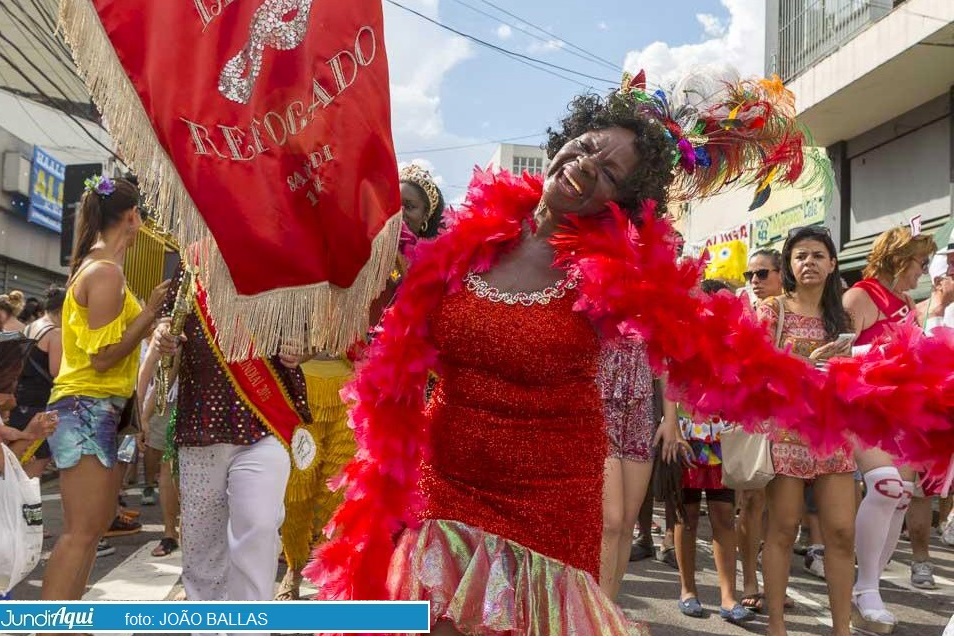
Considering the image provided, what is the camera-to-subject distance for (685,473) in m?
4.90

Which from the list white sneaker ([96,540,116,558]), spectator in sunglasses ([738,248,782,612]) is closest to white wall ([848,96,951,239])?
spectator in sunglasses ([738,248,782,612])

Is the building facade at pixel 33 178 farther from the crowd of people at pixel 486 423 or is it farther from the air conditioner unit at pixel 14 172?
the crowd of people at pixel 486 423

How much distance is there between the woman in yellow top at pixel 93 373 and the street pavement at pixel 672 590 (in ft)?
4.08

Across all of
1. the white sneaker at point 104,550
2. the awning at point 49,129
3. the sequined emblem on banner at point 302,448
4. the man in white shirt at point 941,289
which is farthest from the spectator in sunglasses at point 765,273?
the awning at point 49,129

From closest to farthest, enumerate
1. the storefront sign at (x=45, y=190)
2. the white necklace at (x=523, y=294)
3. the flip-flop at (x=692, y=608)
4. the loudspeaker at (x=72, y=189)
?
the white necklace at (x=523, y=294) → the flip-flop at (x=692, y=608) → the loudspeaker at (x=72, y=189) → the storefront sign at (x=45, y=190)

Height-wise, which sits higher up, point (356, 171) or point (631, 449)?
point (356, 171)

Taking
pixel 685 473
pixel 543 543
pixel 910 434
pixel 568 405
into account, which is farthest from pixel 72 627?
pixel 685 473

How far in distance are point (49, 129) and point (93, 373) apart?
1692 cm

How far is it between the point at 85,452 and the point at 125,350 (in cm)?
41

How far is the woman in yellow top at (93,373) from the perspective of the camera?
3.29 meters

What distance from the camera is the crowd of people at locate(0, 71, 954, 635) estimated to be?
82.6 inches

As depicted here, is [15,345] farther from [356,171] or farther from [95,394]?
[356,171]

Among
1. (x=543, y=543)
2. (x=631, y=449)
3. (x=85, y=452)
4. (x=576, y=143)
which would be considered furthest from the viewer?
(x=631, y=449)

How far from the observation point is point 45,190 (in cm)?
1777
